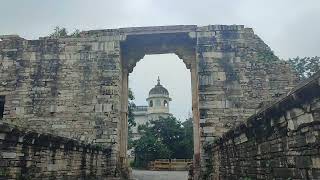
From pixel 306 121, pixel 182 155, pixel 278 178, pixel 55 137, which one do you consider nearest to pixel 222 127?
pixel 55 137

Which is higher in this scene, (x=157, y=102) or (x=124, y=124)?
(x=157, y=102)

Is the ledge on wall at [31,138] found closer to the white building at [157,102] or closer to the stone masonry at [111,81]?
the stone masonry at [111,81]

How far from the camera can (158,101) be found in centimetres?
4584

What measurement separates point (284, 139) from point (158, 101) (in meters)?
42.0

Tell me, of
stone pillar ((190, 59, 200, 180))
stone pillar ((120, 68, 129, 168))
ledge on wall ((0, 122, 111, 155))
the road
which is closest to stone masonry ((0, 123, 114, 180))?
ledge on wall ((0, 122, 111, 155))

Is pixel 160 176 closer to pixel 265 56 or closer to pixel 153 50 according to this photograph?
pixel 153 50

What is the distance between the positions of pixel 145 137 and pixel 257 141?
74.8 ft

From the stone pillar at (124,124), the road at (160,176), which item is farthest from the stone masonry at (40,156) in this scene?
the road at (160,176)

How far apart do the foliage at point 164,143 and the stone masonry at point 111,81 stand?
13.4 m

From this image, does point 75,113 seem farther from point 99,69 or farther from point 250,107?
point 250,107

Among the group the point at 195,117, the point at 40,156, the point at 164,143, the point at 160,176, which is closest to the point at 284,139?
the point at 40,156

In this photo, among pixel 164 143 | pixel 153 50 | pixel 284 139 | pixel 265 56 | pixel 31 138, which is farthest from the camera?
pixel 164 143

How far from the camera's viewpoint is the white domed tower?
4541cm

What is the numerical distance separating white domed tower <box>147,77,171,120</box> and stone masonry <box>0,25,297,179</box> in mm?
32034
